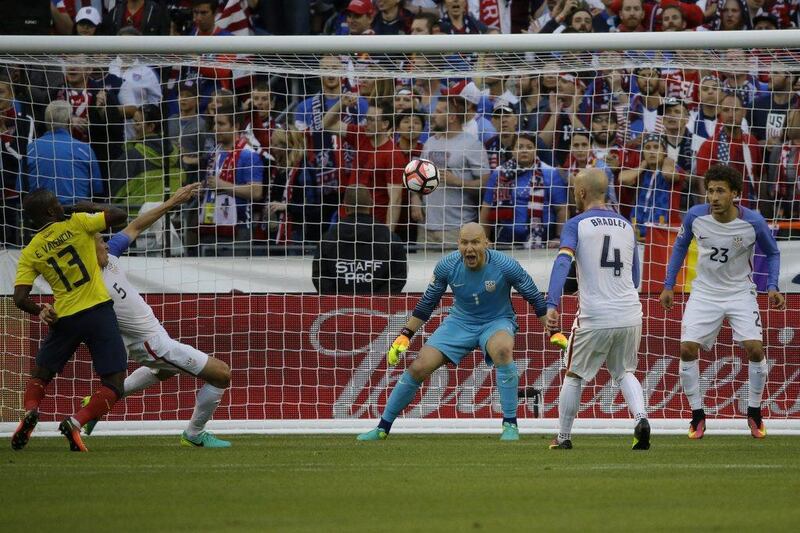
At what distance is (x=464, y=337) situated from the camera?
1173 cm

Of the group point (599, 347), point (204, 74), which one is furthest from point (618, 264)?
point (204, 74)

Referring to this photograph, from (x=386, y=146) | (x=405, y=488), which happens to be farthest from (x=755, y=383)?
(x=405, y=488)

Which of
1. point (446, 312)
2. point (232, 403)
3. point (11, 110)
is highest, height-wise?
point (11, 110)

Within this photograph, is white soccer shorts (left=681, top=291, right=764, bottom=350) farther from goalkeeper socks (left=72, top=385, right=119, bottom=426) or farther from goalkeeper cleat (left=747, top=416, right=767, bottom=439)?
goalkeeper socks (left=72, top=385, right=119, bottom=426)

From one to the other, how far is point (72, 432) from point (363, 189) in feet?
15.8

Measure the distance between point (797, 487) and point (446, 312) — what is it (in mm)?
6300

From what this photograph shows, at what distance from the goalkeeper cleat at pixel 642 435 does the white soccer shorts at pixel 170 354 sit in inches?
140

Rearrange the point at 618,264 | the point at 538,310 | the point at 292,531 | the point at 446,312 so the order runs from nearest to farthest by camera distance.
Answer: the point at 292,531
the point at 618,264
the point at 538,310
the point at 446,312

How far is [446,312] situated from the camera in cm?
1326

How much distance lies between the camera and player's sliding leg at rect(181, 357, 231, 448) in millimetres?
11016

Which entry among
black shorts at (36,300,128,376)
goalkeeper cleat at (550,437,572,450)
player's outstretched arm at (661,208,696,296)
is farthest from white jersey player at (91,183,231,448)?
player's outstretched arm at (661,208,696,296)

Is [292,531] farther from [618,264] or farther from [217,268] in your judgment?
[217,268]

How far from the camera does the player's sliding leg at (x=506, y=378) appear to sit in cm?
1148

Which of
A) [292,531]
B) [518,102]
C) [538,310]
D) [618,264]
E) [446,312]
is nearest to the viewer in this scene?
[292,531]
